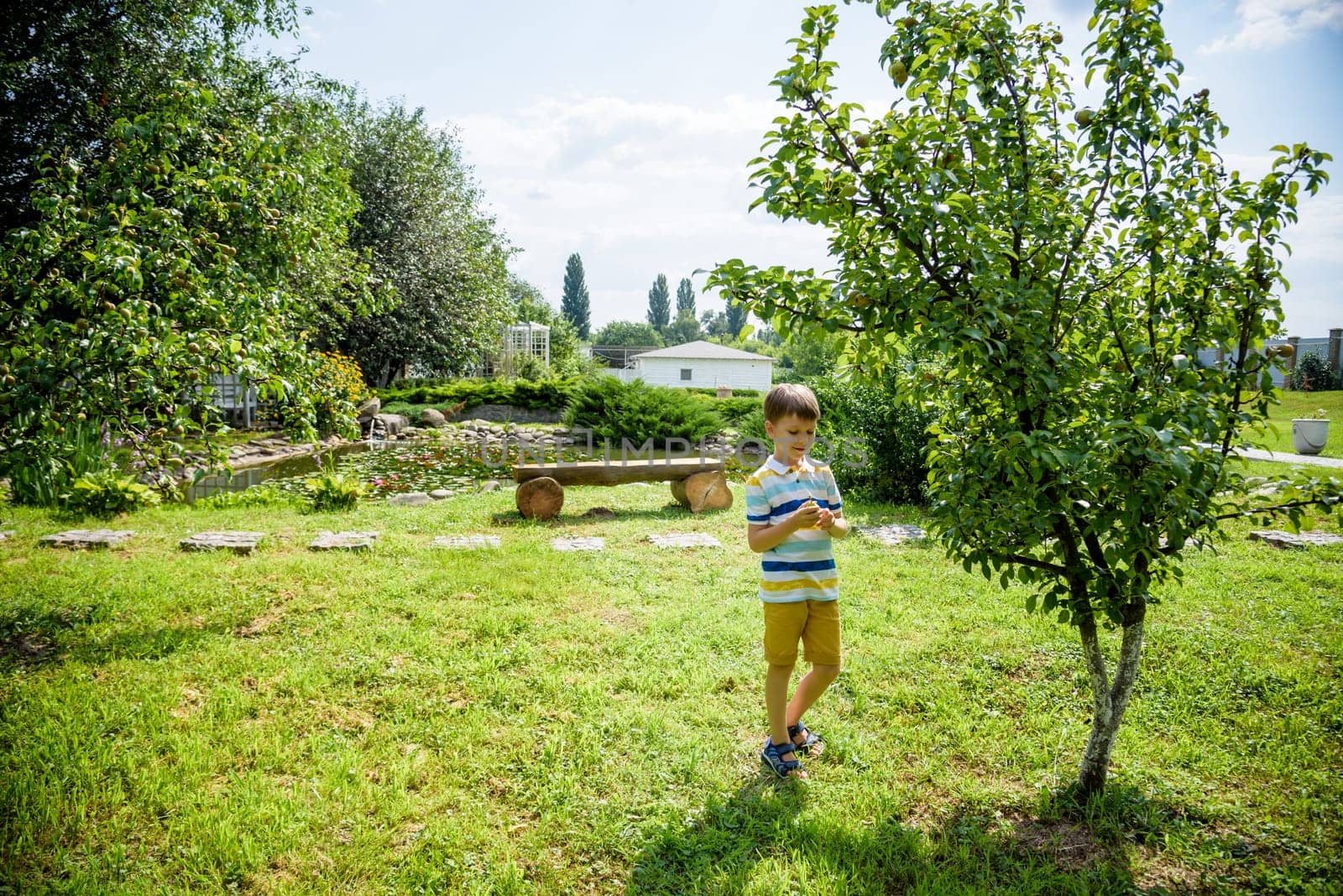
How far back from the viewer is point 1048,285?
2738 millimetres

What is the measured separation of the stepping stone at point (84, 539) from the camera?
5969mm

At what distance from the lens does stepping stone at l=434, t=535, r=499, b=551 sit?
20.9 feet

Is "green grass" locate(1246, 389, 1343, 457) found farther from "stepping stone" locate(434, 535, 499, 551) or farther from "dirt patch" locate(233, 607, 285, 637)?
"dirt patch" locate(233, 607, 285, 637)

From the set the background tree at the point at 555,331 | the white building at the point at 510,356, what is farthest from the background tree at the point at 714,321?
the white building at the point at 510,356

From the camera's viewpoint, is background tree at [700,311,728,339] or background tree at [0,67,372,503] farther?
background tree at [700,311,728,339]

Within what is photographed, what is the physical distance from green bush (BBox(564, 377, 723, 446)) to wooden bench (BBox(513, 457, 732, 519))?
3617mm

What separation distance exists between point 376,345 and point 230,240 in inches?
703

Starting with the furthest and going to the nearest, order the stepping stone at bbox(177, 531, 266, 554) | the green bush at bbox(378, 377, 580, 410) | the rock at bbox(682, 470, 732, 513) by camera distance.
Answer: the green bush at bbox(378, 377, 580, 410) → the rock at bbox(682, 470, 732, 513) → the stepping stone at bbox(177, 531, 266, 554)

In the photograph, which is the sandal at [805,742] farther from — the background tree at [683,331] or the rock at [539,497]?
the background tree at [683,331]

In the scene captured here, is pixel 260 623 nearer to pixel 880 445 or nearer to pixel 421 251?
pixel 880 445

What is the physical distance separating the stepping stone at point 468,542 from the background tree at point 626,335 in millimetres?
73627

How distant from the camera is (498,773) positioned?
2994 mm

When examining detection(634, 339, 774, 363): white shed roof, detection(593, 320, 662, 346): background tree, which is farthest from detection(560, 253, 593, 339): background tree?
detection(634, 339, 774, 363): white shed roof

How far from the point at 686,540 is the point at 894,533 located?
2138 mm
